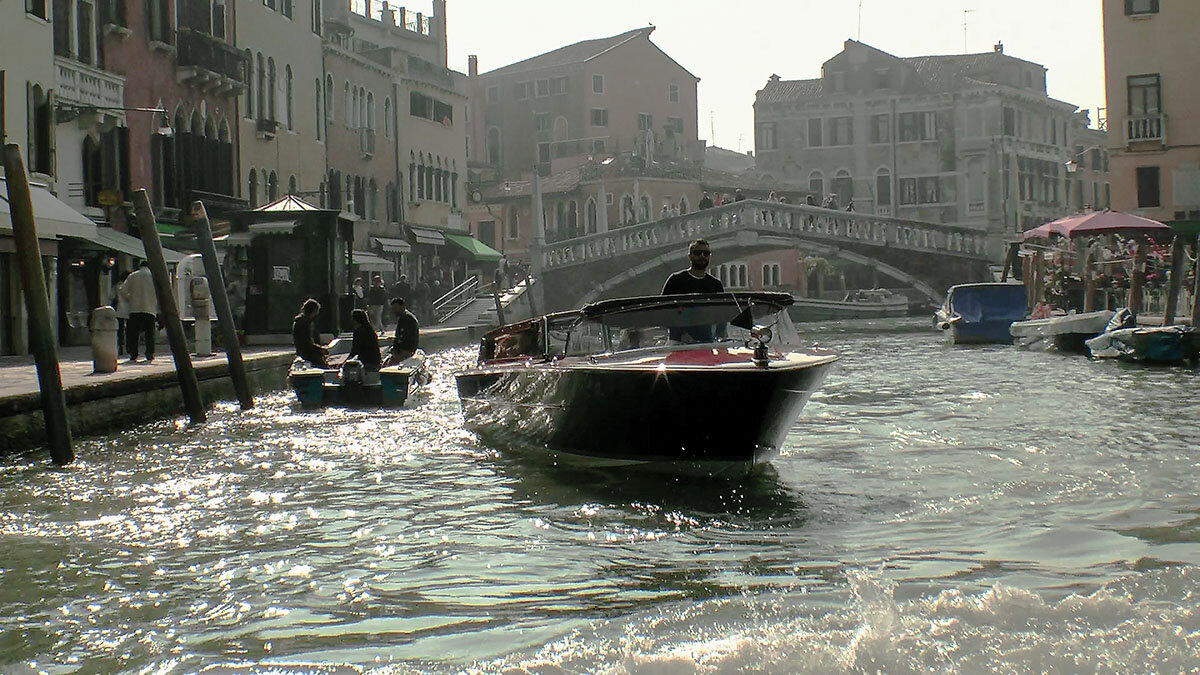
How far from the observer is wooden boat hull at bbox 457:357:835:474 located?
815 centimetres

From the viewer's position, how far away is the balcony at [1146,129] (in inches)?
1387

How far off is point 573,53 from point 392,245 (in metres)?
24.7

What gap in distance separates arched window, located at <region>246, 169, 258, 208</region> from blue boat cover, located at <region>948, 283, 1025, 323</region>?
43.7 ft

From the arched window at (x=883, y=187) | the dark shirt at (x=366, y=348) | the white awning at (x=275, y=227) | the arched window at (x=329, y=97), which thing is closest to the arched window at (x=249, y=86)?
the arched window at (x=329, y=97)

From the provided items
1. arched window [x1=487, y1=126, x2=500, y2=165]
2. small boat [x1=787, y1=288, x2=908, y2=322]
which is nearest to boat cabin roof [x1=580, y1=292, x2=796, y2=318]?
small boat [x1=787, y1=288, x2=908, y2=322]

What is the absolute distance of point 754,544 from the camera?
704 cm

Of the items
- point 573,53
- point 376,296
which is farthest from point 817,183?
point 376,296

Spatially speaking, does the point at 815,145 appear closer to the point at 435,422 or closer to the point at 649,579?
the point at 435,422

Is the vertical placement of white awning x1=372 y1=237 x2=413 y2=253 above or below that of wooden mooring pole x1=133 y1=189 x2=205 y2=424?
above

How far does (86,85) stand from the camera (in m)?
22.7

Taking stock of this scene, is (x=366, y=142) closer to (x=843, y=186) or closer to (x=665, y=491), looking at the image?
(x=843, y=186)

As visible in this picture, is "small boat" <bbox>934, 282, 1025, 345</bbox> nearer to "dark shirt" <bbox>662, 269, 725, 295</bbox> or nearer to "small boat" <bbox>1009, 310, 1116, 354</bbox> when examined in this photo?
"small boat" <bbox>1009, 310, 1116, 354</bbox>

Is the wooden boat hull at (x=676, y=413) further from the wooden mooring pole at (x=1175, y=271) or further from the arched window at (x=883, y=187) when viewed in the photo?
the arched window at (x=883, y=187)

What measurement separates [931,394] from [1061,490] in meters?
7.33
